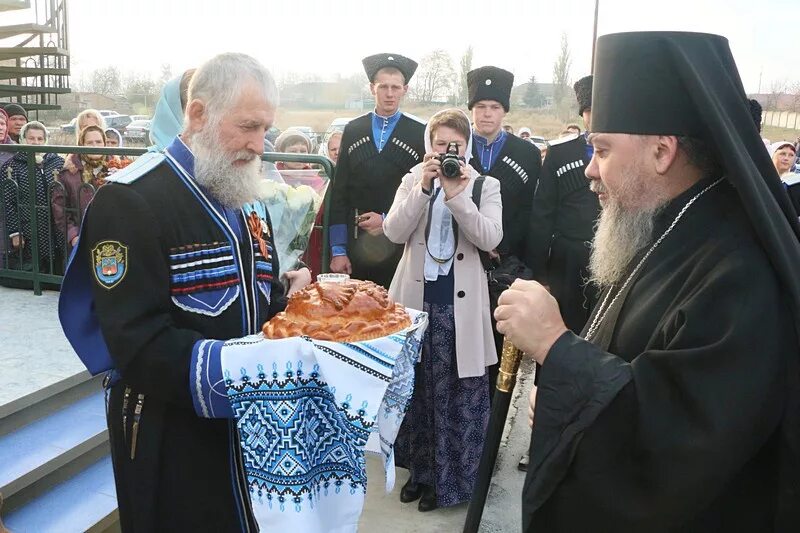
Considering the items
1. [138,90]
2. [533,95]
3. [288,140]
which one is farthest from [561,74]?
[288,140]

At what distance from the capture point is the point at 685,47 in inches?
66.3

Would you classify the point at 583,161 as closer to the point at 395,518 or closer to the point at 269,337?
the point at 395,518

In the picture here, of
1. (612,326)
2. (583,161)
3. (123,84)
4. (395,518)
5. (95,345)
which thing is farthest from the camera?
(123,84)

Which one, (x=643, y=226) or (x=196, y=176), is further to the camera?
(x=196, y=176)

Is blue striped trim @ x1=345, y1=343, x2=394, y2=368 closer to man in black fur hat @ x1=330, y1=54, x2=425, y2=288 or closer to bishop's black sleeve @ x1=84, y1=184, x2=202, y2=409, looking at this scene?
bishop's black sleeve @ x1=84, y1=184, x2=202, y2=409

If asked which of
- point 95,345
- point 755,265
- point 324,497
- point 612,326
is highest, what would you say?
point 755,265

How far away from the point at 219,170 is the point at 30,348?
10.2 feet

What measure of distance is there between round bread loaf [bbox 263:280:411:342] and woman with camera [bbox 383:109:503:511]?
185cm

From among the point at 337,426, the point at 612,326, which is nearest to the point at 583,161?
the point at 612,326

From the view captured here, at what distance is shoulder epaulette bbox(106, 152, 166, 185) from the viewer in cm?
194

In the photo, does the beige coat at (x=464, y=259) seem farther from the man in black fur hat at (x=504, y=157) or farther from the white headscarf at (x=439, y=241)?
the man in black fur hat at (x=504, y=157)

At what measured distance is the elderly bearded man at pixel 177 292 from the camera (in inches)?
73.2

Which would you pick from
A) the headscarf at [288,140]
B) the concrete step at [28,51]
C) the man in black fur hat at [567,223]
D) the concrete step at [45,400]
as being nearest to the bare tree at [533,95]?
the concrete step at [28,51]

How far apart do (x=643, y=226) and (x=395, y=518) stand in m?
2.76
